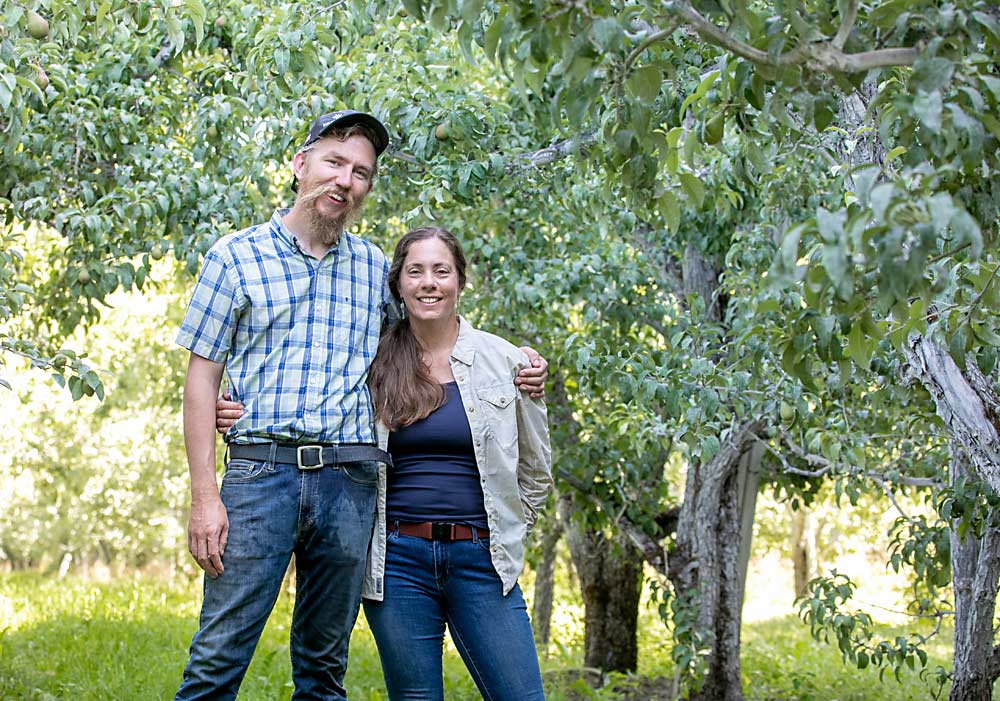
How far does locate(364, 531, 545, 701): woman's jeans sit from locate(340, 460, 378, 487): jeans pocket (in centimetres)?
16

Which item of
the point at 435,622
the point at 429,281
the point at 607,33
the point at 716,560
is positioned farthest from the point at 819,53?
the point at 716,560

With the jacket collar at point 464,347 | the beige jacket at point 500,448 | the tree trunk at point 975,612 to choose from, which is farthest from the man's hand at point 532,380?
the tree trunk at point 975,612

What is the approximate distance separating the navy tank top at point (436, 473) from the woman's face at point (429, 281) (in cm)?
28

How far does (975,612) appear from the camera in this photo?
479 cm

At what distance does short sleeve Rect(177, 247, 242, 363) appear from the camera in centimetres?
269

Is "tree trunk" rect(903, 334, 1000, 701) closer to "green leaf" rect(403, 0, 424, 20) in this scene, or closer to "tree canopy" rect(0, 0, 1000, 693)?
"tree canopy" rect(0, 0, 1000, 693)

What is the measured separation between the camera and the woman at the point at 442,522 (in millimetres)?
2807

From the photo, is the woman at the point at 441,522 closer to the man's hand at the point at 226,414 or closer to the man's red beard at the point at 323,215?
the man's hand at the point at 226,414

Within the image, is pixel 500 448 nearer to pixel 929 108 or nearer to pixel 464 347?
pixel 464 347

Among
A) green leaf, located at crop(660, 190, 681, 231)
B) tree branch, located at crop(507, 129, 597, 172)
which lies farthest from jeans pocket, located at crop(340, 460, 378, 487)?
tree branch, located at crop(507, 129, 597, 172)

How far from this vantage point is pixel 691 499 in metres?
7.28

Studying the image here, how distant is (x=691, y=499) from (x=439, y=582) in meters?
4.69

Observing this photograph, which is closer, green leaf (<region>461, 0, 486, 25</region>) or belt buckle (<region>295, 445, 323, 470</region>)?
green leaf (<region>461, 0, 486, 25</region>)

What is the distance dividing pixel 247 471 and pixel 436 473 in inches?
19.4
